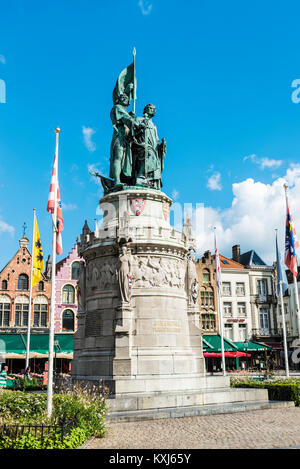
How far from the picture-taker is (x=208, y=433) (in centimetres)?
1267

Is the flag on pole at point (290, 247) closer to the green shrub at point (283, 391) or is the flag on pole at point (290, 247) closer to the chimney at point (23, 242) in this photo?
the green shrub at point (283, 391)

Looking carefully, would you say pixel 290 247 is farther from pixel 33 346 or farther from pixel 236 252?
pixel 236 252

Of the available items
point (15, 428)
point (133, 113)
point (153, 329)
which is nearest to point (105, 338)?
point (153, 329)

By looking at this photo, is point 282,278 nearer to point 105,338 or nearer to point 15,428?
point 105,338

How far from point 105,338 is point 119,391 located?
3.00m

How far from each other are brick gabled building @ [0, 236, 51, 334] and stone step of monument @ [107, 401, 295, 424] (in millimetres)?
33630

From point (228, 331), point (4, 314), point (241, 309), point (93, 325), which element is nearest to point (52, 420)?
point (93, 325)

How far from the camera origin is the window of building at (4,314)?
157 feet

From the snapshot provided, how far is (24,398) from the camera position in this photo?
1409 centimetres

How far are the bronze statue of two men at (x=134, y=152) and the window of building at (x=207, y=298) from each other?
35.1 meters

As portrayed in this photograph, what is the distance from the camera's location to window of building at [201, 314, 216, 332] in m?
56.1

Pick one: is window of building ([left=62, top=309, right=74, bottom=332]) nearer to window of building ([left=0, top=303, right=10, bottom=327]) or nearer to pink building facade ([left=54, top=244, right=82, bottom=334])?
pink building facade ([left=54, top=244, right=82, bottom=334])

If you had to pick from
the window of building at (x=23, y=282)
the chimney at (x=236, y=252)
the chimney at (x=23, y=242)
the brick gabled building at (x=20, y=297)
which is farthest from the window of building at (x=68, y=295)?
the chimney at (x=236, y=252)

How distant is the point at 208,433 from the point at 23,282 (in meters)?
40.5
